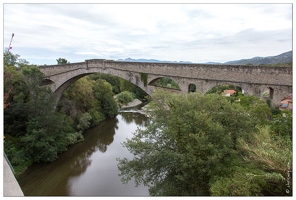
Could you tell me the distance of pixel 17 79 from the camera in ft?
49.2

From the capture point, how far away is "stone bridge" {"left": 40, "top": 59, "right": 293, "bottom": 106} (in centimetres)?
841

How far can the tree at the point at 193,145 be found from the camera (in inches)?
233

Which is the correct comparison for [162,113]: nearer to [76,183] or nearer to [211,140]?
[211,140]

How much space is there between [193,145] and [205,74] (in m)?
5.13

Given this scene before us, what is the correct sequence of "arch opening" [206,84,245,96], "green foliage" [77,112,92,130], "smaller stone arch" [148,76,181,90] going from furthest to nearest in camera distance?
"green foliage" [77,112,92,130]
"smaller stone arch" [148,76,181,90]
"arch opening" [206,84,245,96]

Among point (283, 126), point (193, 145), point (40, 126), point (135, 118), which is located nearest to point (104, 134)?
point (135, 118)

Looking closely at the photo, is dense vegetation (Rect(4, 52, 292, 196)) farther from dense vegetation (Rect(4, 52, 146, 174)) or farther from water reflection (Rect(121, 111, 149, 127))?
water reflection (Rect(121, 111, 149, 127))

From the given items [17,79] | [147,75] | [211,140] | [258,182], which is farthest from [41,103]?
[258,182]

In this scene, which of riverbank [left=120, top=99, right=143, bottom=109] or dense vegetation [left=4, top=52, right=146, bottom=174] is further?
riverbank [left=120, top=99, right=143, bottom=109]

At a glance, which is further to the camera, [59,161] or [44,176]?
[59,161]

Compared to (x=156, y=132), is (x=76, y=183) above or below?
below

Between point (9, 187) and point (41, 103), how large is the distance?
913cm

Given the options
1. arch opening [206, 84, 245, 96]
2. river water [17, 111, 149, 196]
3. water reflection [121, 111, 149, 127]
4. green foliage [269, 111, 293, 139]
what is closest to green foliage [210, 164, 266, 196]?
green foliage [269, 111, 293, 139]

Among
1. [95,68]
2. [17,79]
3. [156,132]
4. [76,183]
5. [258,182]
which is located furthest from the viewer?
[95,68]
